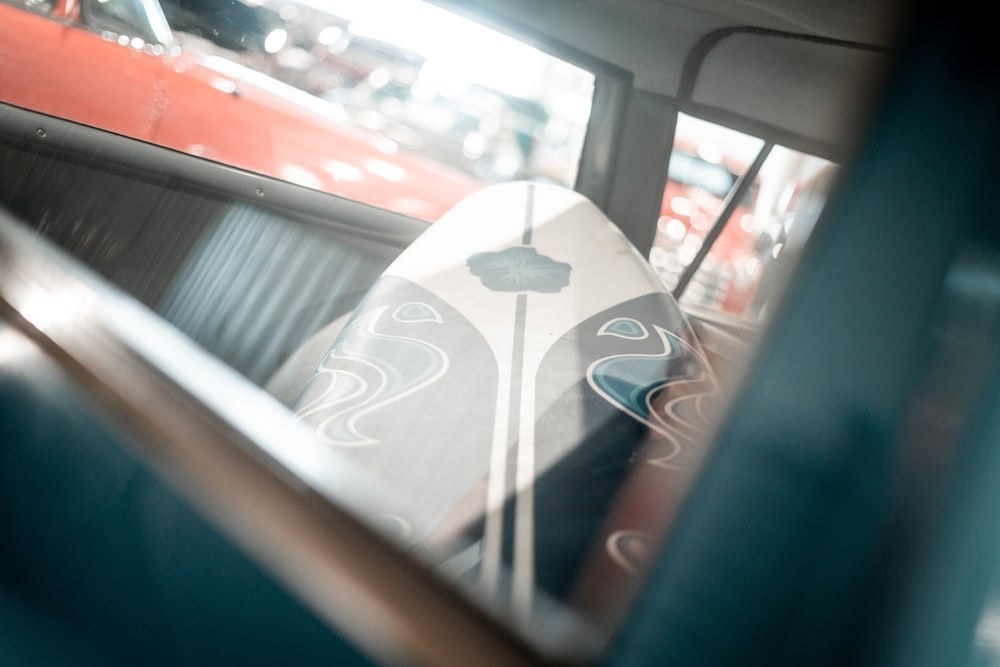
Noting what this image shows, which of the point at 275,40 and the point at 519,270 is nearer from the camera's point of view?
the point at 519,270

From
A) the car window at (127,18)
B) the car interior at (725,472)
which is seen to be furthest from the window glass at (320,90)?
the car interior at (725,472)

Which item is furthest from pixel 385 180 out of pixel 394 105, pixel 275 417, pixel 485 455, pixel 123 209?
pixel 275 417

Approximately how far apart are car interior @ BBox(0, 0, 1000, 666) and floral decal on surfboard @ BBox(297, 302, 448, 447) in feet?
0.42

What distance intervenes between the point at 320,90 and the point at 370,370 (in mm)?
1408

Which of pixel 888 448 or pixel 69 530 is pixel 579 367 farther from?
pixel 888 448

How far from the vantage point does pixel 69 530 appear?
684 mm

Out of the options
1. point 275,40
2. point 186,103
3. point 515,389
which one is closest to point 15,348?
point 515,389

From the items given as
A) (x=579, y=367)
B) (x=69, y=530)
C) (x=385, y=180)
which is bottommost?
(x=69, y=530)

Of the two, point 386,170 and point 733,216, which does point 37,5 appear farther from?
point 733,216

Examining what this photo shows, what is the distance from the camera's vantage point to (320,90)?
2.38 metres

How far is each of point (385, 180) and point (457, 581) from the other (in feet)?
7.18

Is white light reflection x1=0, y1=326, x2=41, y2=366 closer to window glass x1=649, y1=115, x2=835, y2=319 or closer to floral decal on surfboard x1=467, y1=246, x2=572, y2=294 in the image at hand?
window glass x1=649, y1=115, x2=835, y2=319

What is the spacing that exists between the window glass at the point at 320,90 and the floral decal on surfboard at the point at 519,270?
38cm

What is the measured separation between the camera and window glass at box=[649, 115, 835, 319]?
20.3 inches
